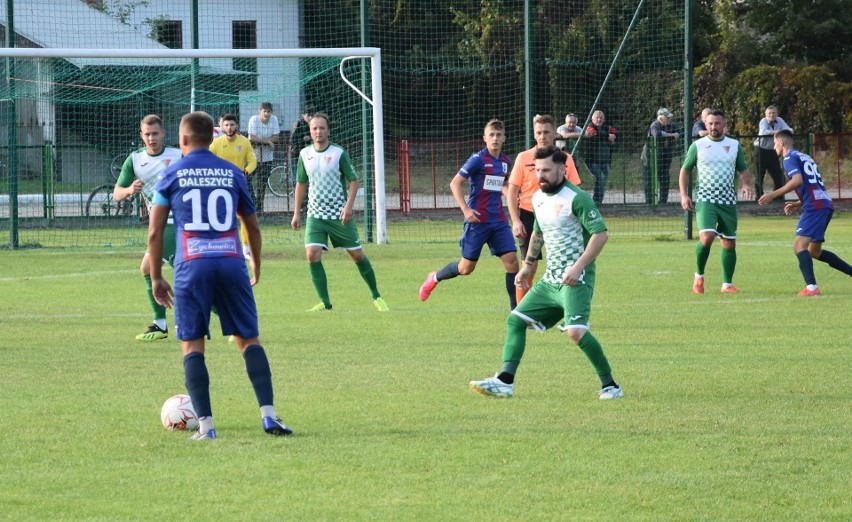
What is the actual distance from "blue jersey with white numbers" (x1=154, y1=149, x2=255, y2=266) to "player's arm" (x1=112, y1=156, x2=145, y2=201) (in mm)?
4053

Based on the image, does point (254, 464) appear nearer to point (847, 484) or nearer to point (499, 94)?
point (847, 484)

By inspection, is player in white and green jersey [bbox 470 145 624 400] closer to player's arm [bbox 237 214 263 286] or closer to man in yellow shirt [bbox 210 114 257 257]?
player's arm [bbox 237 214 263 286]

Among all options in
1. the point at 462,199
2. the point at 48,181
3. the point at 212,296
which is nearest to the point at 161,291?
the point at 212,296

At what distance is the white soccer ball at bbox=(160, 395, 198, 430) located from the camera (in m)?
7.00

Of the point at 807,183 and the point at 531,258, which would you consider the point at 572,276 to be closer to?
the point at 531,258

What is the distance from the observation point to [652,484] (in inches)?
227

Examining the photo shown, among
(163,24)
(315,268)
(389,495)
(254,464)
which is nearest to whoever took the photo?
(389,495)

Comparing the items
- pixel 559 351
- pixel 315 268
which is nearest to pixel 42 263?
pixel 315 268

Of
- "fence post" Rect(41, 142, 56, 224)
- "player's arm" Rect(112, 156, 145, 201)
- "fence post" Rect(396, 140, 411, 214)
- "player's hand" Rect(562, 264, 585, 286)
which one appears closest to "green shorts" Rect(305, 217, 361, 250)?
"player's arm" Rect(112, 156, 145, 201)

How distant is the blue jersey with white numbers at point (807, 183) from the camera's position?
13.9 m

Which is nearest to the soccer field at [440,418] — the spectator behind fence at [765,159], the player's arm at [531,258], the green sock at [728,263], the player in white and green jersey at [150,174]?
the player in white and green jersey at [150,174]

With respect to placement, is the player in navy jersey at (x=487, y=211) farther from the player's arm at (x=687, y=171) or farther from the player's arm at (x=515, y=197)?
the player's arm at (x=687, y=171)

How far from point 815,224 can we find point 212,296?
899 centimetres

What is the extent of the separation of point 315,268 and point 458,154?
17.3 metres
